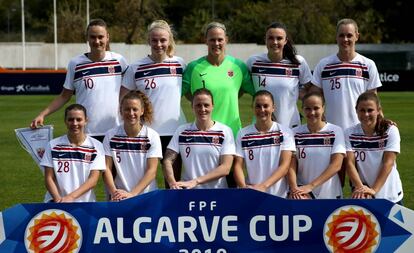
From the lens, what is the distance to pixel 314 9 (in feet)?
194

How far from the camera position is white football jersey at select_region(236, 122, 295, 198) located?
27.2 ft

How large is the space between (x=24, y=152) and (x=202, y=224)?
10250 mm

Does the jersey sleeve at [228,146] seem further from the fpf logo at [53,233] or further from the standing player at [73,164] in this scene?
the fpf logo at [53,233]

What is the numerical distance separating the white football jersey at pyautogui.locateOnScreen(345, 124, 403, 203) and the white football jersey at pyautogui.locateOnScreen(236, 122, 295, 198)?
1.80 ft

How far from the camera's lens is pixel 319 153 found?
829 cm

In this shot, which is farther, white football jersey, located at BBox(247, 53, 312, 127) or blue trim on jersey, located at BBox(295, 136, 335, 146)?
white football jersey, located at BBox(247, 53, 312, 127)

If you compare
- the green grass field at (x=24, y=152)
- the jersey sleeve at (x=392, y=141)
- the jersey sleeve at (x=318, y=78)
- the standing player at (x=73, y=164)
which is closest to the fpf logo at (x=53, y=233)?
the standing player at (x=73, y=164)

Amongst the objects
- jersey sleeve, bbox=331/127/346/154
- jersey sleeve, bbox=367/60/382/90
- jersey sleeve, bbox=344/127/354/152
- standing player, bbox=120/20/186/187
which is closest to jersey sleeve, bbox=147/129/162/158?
standing player, bbox=120/20/186/187

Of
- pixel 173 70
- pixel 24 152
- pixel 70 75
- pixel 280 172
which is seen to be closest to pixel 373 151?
pixel 280 172

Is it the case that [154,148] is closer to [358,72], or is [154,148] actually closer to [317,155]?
[317,155]

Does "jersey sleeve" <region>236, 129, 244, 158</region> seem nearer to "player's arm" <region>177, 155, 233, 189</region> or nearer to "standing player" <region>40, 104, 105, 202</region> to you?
"player's arm" <region>177, 155, 233, 189</region>

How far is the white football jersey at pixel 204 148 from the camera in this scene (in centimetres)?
836

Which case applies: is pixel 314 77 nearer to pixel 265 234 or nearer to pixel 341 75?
pixel 341 75

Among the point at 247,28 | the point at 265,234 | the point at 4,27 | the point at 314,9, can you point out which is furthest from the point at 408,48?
the point at 265,234
